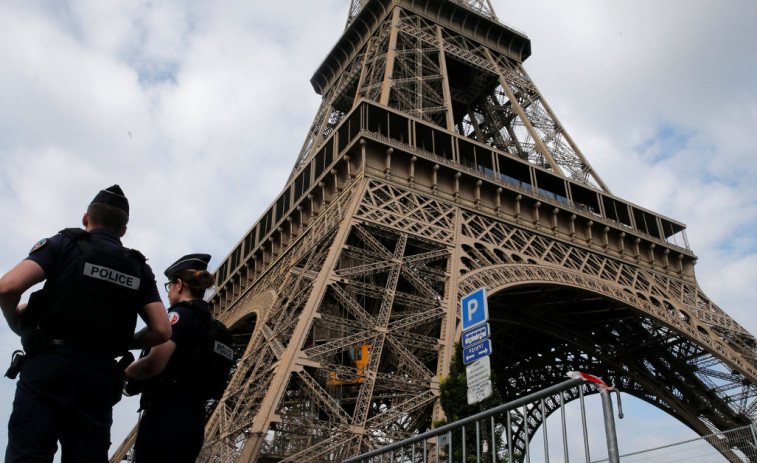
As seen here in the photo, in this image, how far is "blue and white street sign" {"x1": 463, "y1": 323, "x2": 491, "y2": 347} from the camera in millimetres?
8953

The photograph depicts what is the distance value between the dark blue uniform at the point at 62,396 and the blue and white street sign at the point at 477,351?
5945mm

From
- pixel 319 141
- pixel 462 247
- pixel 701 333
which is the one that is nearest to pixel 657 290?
pixel 701 333

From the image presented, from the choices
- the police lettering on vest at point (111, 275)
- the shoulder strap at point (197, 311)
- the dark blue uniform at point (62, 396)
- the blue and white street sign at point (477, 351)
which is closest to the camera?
the dark blue uniform at point (62, 396)

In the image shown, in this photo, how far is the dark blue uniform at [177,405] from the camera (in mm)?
4121

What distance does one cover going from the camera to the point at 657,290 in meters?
25.0

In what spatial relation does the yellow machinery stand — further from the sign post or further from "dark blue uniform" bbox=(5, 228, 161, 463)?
"dark blue uniform" bbox=(5, 228, 161, 463)

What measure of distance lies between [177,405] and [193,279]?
861 millimetres

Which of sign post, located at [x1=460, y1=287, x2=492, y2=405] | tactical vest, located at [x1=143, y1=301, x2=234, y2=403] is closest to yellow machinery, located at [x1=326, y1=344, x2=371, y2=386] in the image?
sign post, located at [x1=460, y1=287, x2=492, y2=405]

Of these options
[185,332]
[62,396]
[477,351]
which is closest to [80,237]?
[62,396]

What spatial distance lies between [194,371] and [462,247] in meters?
17.1

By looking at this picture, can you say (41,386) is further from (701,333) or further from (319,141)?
(319,141)

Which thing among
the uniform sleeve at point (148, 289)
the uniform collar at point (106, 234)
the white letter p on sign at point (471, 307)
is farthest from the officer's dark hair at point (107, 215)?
the white letter p on sign at point (471, 307)

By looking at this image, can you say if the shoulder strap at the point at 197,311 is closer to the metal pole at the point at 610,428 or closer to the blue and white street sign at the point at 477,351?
the metal pole at the point at 610,428

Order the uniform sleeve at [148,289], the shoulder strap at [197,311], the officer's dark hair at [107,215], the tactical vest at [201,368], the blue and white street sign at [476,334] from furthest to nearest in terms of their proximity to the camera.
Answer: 1. the blue and white street sign at [476,334]
2. the shoulder strap at [197,311]
3. the tactical vest at [201,368]
4. the officer's dark hair at [107,215]
5. the uniform sleeve at [148,289]
